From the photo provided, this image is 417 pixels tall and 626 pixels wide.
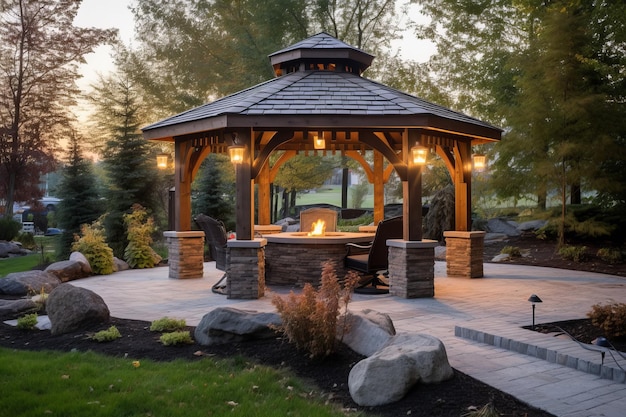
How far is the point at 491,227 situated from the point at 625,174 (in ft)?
16.3

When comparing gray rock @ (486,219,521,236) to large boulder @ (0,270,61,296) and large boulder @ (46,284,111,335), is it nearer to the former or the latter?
large boulder @ (0,270,61,296)

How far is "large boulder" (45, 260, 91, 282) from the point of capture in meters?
9.74

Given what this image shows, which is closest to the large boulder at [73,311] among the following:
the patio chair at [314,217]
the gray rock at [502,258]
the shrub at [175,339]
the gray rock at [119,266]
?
the shrub at [175,339]

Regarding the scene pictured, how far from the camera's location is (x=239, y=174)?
8172mm

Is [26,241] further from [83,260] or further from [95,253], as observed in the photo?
[83,260]

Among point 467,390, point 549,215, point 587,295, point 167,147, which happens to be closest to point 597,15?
point 549,215

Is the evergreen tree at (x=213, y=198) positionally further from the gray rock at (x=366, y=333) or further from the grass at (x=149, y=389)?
the gray rock at (x=366, y=333)

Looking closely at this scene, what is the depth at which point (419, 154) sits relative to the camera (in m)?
8.12

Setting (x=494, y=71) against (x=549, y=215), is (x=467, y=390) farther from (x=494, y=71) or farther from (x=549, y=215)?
(x=494, y=71)

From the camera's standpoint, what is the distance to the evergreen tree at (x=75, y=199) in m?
14.5

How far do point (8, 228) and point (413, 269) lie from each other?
1525 centimetres

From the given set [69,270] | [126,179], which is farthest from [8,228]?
[69,270]

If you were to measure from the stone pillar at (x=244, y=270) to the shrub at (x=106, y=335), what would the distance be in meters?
2.66

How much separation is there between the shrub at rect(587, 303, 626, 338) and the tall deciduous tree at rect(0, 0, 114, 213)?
1848cm
